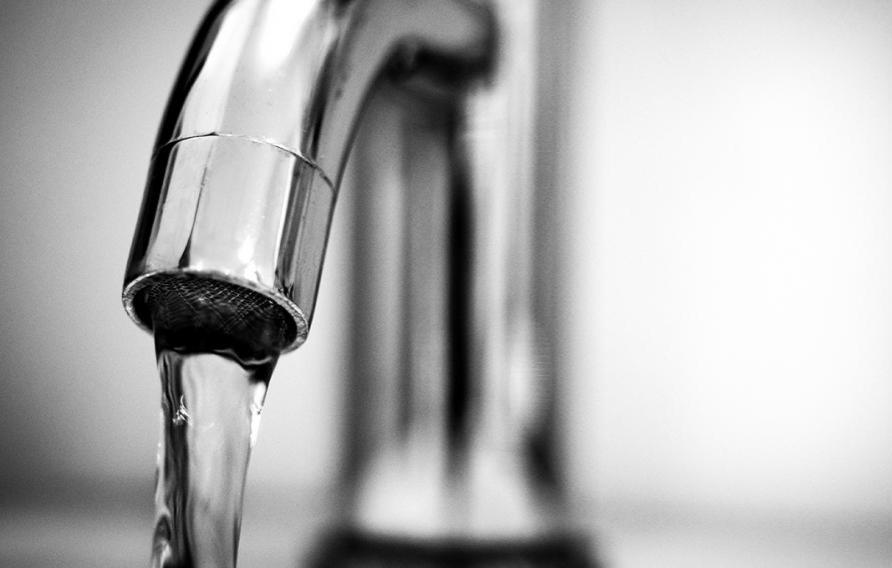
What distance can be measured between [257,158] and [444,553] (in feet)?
0.77

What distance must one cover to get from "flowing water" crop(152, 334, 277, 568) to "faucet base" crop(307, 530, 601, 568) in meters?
0.14

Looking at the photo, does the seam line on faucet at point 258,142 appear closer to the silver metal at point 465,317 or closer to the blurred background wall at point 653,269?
the silver metal at point 465,317

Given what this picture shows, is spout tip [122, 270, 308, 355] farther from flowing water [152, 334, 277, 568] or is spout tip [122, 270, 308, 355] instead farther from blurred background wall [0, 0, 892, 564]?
blurred background wall [0, 0, 892, 564]

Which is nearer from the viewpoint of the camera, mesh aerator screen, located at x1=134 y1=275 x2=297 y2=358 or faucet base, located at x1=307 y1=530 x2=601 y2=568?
mesh aerator screen, located at x1=134 y1=275 x2=297 y2=358

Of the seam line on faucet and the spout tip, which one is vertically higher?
the seam line on faucet

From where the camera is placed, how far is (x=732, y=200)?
60 centimetres

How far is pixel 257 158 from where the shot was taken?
283 millimetres

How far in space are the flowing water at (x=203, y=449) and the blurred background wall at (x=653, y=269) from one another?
277 millimetres

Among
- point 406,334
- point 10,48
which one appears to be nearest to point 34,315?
point 10,48

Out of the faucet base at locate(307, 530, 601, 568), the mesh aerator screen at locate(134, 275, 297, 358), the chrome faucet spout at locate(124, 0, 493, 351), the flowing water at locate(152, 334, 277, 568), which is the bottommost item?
the faucet base at locate(307, 530, 601, 568)

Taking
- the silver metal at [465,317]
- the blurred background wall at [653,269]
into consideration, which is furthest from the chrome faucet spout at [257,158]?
→ the blurred background wall at [653,269]

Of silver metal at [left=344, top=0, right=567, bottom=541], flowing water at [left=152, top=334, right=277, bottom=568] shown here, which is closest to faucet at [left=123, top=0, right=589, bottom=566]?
silver metal at [left=344, top=0, right=567, bottom=541]

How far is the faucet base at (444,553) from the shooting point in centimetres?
44

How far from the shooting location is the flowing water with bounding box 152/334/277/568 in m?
0.31
